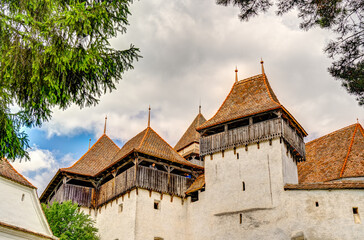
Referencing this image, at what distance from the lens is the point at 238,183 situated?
2178 centimetres

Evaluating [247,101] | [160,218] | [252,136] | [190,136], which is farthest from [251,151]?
[190,136]

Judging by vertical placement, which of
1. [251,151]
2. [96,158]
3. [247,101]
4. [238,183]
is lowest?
[238,183]

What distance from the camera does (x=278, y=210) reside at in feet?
64.3

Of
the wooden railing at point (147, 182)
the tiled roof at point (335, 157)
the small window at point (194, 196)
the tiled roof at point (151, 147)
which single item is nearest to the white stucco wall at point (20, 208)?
the wooden railing at point (147, 182)

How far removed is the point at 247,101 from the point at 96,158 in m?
12.0

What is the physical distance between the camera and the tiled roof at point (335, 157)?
22631 millimetres

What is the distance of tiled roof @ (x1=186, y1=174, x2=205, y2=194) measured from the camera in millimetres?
24084

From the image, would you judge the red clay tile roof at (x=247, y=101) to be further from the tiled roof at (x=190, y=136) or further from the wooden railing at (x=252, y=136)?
the tiled roof at (x=190, y=136)

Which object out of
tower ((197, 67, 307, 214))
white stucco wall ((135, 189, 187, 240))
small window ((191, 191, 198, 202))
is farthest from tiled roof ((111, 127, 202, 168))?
tower ((197, 67, 307, 214))

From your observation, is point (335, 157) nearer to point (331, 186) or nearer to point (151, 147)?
point (331, 186)

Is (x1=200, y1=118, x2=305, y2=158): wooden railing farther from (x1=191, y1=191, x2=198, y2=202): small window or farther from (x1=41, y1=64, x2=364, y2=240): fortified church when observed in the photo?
(x1=191, y1=191, x2=198, y2=202): small window

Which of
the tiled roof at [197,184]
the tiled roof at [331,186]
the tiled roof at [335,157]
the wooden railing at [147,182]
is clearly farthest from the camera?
the tiled roof at [197,184]

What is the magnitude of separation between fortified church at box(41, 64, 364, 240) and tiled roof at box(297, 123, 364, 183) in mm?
64

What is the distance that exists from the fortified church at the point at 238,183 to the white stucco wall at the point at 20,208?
21.4 ft
